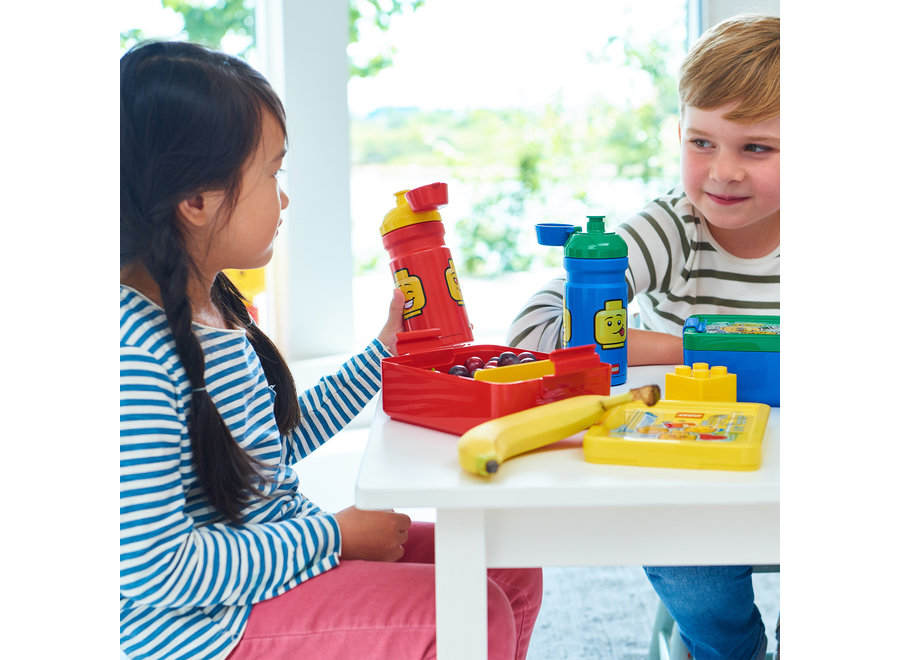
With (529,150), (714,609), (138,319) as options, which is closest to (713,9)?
(529,150)

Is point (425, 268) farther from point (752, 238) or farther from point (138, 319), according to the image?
point (752, 238)

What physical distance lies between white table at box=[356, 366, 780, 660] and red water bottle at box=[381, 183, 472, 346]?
1.19 ft

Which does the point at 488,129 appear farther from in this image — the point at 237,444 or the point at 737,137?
the point at 237,444

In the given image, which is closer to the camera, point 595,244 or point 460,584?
point 460,584

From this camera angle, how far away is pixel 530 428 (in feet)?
2.29

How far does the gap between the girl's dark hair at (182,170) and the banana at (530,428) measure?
236 mm

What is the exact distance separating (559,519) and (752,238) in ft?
2.58

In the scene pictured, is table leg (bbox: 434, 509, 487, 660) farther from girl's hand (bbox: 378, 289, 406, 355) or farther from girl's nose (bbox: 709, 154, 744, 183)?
girl's nose (bbox: 709, 154, 744, 183)

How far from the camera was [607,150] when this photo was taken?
2.83m

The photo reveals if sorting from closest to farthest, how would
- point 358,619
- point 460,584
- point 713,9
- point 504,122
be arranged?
1. point 460,584
2. point 358,619
3. point 713,9
4. point 504,122

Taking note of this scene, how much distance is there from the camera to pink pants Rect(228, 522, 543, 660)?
2.44ft

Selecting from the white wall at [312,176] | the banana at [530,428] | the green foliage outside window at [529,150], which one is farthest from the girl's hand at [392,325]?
the green foliage outside window at [529,150]

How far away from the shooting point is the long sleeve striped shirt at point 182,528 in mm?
713
